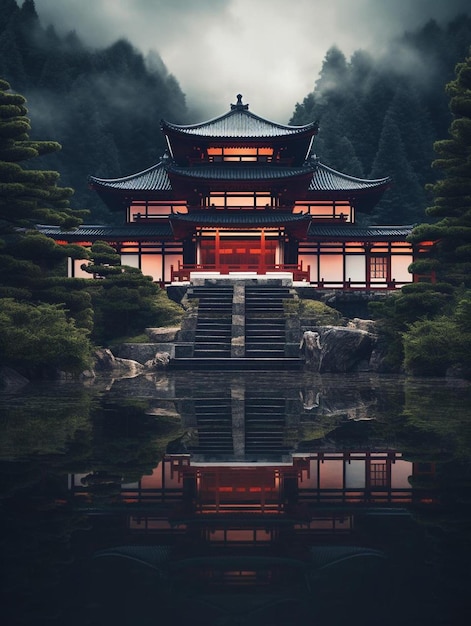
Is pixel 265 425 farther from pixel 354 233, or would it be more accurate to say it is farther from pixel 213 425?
pixel 354 233

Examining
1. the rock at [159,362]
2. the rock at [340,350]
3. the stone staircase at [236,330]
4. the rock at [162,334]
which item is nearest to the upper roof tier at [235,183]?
the stone staircase at [236,330]

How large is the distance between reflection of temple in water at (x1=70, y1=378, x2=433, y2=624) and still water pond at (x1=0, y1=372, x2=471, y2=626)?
0.06 ft

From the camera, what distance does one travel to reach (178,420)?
11.2 meters

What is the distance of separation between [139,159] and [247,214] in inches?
2513

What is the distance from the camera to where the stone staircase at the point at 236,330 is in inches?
937

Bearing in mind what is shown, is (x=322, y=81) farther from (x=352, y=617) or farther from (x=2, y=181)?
(x=352, y=617)

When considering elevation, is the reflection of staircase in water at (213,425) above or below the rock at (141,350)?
below

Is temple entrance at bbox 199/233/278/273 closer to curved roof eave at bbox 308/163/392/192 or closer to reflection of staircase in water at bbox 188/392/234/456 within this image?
curved roof eave at bbox 308/163/392/192

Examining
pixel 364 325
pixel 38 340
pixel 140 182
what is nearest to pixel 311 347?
pixel 364 325

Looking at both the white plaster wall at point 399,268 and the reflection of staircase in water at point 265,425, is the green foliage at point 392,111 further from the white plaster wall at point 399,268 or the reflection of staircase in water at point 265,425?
the reflection of staircase in water at point 265,425

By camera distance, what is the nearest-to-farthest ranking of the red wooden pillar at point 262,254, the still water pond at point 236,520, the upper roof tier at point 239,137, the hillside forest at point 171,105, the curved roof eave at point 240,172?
the still water pond at point 236,520 → the red wooden pillar at point 262,254 → the curved roof eave at point 240,172 → the upper roof tier at point 239,137 → the hillside forest at point 171,105

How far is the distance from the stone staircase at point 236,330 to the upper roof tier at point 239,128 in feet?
34.7

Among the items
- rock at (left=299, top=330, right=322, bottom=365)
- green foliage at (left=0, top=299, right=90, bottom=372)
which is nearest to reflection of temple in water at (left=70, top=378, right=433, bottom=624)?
green foliage at (left=0, top=299, right=90, bottom=372)

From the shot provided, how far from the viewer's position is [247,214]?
37125 mm
